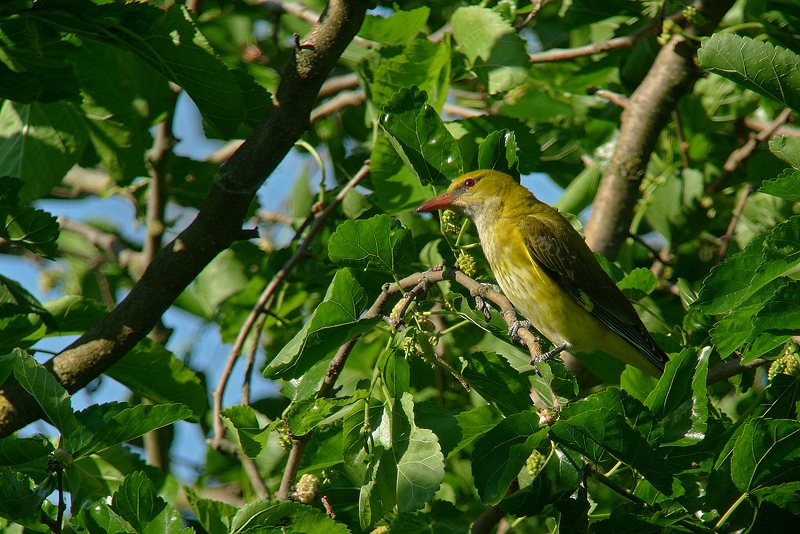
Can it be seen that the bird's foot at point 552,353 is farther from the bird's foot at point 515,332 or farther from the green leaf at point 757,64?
the green leaf at point 757,64

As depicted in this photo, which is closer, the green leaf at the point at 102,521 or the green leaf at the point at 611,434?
the green leaf at the point at 611,434

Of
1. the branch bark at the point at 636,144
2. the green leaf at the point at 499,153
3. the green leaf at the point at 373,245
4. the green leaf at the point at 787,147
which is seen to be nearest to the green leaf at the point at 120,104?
the green leaf at the point at 373,245

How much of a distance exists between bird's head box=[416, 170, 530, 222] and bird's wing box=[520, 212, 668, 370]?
0.21 metres

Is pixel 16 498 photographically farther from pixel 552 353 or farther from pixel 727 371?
pixel 727 371

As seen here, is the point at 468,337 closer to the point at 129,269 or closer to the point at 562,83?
the point at 562,83

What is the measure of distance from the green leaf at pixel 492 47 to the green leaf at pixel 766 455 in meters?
1.86

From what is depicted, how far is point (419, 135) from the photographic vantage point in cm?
236

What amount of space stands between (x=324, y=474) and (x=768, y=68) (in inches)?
76.2

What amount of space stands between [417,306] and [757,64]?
1.30 m

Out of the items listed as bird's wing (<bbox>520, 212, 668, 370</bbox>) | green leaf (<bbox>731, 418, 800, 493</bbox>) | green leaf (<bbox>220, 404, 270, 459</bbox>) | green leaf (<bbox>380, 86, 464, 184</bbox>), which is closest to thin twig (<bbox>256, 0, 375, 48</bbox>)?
bird's wing (<bbox>520, 212, 668, 370</bbox>)

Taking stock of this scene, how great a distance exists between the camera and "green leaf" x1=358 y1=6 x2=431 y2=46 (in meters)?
3.05

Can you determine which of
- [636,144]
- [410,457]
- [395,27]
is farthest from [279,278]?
[636,144]

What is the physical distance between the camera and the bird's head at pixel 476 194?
9.45ft

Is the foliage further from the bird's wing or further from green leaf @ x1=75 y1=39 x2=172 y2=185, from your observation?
the bird's wing
